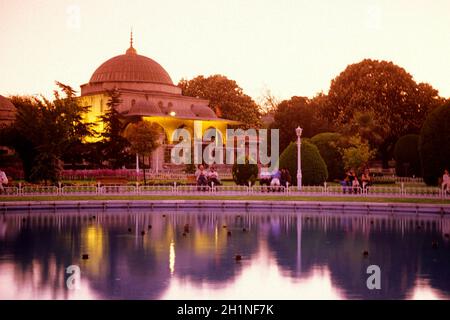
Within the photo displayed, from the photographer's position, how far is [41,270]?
42.8 ft

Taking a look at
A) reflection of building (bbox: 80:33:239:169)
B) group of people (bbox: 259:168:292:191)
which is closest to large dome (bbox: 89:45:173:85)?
reflection of building (bbox: 80:33:239:169)

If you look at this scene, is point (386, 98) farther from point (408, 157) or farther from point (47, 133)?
point (47, 133)

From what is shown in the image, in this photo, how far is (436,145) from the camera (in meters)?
Answer: 33.3

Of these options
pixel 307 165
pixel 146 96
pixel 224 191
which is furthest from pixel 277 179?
pixel 146 96

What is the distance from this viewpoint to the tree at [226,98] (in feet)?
251

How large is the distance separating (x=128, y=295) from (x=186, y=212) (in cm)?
1549

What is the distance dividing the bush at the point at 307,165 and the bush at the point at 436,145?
18.9 feet

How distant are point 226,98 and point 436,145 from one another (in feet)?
150

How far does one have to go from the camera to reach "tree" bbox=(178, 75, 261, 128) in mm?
76375

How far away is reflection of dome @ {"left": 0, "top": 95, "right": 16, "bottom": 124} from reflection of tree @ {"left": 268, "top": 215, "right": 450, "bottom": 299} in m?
44.2

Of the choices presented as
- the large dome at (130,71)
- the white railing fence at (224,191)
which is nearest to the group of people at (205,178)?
the white railing fence at (224,191)

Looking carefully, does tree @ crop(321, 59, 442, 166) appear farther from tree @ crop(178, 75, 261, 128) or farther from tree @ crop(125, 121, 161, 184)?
tree @ crop(125, 121, 161, 184)
